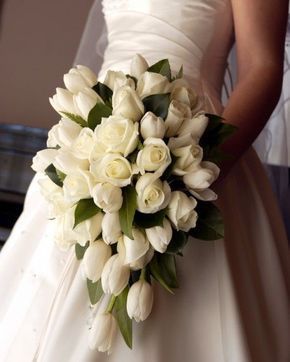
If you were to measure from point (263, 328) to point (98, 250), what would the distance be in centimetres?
25

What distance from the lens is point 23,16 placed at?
179 centimetres

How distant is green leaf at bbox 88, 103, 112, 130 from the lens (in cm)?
55

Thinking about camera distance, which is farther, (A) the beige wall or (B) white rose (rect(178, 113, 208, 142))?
(A) the beige wall

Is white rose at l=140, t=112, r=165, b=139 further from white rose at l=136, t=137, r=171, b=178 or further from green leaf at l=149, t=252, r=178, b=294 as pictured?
green leaf at l=149, t=252, r=178, b=294

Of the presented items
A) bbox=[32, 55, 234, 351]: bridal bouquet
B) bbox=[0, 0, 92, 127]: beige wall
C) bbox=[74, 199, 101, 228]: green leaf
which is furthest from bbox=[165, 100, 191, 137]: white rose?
bbox=[0, 0, 92, 127]: beige wall

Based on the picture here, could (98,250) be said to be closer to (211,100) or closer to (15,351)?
(15,351)

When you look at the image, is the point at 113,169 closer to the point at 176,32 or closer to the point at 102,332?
the point at 102,332

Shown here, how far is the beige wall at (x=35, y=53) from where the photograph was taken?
1.78 meters

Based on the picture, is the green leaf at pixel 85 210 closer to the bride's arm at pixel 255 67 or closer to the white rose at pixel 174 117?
the white rose at pixel 174 117

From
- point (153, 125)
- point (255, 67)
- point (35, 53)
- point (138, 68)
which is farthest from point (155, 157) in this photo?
point (35, 53)

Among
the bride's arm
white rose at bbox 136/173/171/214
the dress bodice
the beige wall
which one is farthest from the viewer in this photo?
the beige wall

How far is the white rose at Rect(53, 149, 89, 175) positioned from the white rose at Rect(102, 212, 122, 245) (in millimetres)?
54

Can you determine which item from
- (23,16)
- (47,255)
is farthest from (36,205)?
(23,16)

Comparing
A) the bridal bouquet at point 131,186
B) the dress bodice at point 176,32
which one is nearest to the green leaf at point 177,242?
the bridal bouquet at point 131,186
